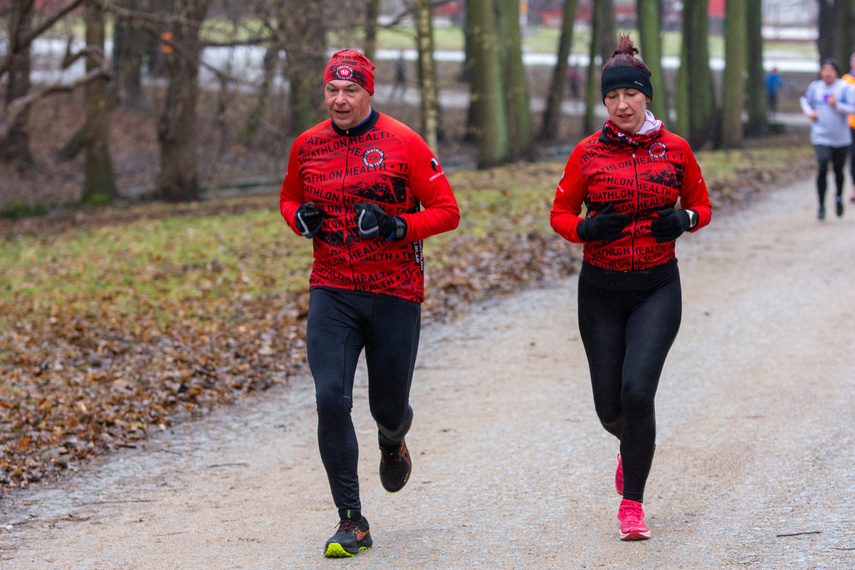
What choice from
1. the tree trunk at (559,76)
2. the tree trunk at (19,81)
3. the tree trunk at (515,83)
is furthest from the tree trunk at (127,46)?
the tree trunk at (559,76)

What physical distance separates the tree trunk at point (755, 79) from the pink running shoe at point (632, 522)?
1193 inches

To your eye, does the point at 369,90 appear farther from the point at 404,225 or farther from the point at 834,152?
the point at 834,152

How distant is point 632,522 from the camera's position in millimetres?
4453

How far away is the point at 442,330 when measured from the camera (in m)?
9.80

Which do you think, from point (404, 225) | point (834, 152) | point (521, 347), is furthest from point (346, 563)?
point (834, 152)

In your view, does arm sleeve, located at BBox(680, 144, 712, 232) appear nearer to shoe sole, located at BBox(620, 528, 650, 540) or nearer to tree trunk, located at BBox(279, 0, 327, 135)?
shoe sole, located at BBox(620, 528, 650, 540)

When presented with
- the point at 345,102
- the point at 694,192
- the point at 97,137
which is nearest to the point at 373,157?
the point at 345,102

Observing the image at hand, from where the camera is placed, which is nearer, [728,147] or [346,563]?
[346,563]

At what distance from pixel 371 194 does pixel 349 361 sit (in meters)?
0.75

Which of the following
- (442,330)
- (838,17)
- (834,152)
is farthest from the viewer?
(838,17)

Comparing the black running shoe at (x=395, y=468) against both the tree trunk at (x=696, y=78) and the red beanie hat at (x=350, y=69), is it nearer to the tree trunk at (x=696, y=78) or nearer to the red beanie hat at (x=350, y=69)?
the red beanie hat at (x=350, y=69)

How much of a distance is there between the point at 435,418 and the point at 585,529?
95.8 inches

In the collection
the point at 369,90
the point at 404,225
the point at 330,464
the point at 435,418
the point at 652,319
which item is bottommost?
the point at 435,418

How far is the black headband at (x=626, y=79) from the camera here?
4418mm
